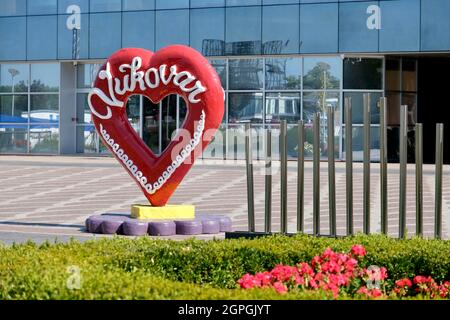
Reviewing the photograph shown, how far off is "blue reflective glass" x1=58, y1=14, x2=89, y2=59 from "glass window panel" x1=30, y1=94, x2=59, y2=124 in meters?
2.08

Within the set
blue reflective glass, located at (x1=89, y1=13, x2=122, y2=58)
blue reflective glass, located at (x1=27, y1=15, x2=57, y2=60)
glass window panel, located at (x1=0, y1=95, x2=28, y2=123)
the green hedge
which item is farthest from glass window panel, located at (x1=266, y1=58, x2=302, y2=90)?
the green hedge

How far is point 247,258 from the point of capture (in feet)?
24.1

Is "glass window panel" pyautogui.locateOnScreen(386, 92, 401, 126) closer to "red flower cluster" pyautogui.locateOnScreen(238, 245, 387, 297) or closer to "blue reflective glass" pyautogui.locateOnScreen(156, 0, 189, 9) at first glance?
"blue reflective glass" pyautogui.locateOnScreen(156, 0, 189, 9)

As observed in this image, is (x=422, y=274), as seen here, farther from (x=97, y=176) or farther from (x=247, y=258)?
(x=97, y=176)

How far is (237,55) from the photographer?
2934 cm

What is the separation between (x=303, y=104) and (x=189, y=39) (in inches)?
166

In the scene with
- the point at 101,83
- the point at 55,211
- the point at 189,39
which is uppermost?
the point at 189,39

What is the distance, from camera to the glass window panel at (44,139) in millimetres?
32844

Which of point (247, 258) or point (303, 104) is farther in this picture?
point (303, 104)

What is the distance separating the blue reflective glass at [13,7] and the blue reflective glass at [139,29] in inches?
154

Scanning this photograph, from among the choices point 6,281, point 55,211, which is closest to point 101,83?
point 55,211

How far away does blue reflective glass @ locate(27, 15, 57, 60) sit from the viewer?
1229 inches

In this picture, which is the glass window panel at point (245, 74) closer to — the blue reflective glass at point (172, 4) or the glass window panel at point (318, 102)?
the glass window panel at point (318, 102)

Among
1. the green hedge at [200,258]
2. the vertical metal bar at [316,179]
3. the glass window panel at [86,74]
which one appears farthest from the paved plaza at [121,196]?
the glass window panel at [86,74]
